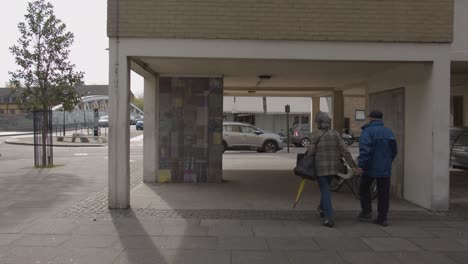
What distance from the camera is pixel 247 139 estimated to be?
78.4 ft

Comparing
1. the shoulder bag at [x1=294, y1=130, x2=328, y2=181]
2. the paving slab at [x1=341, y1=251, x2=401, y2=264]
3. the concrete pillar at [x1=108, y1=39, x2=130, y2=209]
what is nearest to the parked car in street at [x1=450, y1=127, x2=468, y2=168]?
the shoulder bag at [x1=294, y1=130, x2=328, y2=181]

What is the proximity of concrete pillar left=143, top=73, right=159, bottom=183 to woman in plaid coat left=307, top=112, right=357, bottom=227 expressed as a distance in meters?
5.37

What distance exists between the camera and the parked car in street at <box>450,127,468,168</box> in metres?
14.7

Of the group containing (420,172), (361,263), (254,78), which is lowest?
(361,263)

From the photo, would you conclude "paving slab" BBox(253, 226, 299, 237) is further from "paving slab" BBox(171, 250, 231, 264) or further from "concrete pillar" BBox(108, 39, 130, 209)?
"concrete pillar" BBox(108, 39, 130, 209)

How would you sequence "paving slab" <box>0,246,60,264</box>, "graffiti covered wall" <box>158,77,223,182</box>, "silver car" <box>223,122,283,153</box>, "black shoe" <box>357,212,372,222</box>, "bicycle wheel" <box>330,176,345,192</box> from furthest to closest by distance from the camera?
"silver car" <box>223,122,283,153</box>
"graffiti covered wall" <box>158,77,223,182</box>
"bicycle wheel" <box>330,176,345,192</box>
"black shoe" <box>357,212,372,222</box>
"paving slab" <box>0,246,60,264</box>

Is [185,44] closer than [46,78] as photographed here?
Yes

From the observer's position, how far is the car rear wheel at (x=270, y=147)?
79.0 feet

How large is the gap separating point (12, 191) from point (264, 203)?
5.50 metres

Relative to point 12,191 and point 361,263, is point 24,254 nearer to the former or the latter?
point 361,263

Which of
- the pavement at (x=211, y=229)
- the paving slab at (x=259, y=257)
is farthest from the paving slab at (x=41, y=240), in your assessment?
the paving slab at (x=259, y=257)

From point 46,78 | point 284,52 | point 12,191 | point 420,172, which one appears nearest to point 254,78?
point 284,52

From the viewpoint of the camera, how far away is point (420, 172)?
8742 millimetres

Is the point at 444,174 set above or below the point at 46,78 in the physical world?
below
